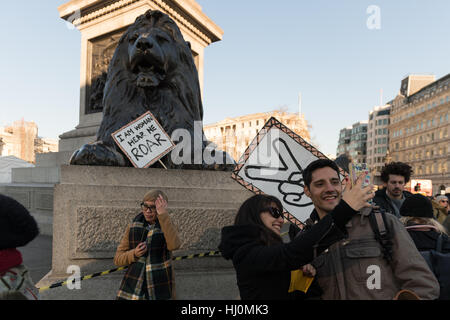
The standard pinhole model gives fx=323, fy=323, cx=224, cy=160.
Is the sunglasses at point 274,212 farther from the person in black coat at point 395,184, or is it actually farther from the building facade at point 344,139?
the building facade at point 344,139

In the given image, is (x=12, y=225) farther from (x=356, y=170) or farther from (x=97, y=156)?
(x=97, y=156)

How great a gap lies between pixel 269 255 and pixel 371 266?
51cm

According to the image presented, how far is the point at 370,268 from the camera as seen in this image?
1.60m

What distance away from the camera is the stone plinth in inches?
125

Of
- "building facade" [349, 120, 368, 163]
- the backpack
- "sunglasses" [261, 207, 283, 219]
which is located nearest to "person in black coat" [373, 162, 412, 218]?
the backpack

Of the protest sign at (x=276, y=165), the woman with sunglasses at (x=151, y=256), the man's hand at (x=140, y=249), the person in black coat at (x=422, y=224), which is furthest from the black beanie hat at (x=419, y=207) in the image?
the man's hand at (x=140, y=249)

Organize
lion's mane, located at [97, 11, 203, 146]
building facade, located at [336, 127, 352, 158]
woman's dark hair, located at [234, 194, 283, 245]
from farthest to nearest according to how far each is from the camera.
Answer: building facade, located at [336, 127, 352, 158], lion's mane, located at [97, 11, 203, 146], woman's dark hair, located at [234, 194, 283, 245]

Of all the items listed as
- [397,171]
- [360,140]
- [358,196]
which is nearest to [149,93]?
[397,171]

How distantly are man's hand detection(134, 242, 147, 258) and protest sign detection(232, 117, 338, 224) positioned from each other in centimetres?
94

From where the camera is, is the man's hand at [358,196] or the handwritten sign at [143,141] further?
the handwritten sign at [143,141]

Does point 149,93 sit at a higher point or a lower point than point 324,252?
higher

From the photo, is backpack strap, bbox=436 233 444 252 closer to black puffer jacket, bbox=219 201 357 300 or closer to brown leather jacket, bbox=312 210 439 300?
brown leather jacket, bbox=312 210 439 300

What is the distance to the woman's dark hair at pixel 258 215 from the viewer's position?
172 centimetres

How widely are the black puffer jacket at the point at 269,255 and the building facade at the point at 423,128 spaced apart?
201 feet
